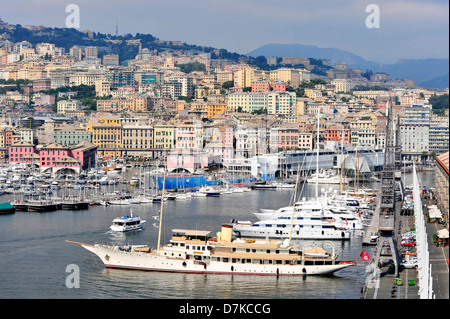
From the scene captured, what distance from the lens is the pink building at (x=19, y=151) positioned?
73.9 feet

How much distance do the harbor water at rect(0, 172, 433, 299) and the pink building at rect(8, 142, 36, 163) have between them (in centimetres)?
878

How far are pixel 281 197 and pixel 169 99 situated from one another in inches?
795

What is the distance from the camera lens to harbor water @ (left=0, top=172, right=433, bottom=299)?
27.2 feet

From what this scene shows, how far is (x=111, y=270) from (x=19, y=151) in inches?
558

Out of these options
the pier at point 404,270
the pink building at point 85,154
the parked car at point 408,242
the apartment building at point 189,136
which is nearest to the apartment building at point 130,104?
the apartment building at point 189,136

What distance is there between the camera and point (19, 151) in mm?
22672

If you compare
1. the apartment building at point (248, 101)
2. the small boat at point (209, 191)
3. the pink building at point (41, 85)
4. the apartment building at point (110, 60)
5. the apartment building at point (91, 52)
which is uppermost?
the apartment building at point (91, 52)

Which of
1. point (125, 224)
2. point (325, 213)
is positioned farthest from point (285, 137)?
point (125, 224)

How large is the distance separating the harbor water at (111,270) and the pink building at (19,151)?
878 centimetres

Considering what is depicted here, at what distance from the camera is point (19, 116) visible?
102ft

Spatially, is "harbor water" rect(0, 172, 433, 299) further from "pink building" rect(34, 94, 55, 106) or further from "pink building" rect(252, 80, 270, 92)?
"pink building" rect(34, 94, 55, 106)

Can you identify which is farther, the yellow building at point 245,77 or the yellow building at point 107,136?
the yellow building at point 245,77

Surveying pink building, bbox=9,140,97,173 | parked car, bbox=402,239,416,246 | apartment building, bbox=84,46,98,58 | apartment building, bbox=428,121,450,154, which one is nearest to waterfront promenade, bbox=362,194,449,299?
parked car, bbox=402,239,416,246

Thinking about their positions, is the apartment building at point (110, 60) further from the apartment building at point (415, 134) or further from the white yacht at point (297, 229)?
the white yacht at point (297, 229)
